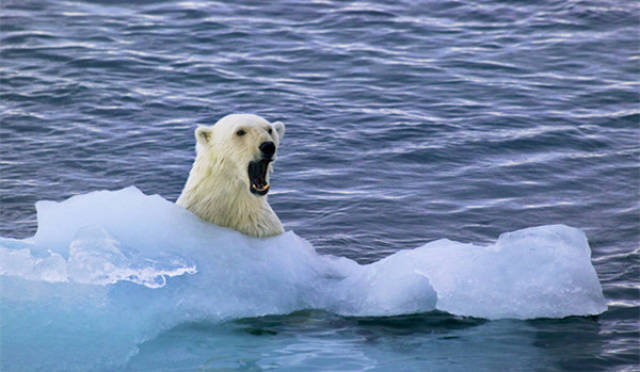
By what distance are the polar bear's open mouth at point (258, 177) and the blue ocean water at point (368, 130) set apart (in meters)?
0.97

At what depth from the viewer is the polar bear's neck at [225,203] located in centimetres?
801

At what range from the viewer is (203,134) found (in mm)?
7977

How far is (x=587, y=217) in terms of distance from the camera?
9992 millimetres

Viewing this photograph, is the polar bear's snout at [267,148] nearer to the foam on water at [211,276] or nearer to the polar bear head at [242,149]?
the polar bear head at [242,149]

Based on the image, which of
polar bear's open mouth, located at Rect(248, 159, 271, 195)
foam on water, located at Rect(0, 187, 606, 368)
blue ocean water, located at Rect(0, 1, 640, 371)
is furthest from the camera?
polar bear's open mouth, located at Rect(248, 159, 271, 195)

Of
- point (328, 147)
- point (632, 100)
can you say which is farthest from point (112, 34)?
point (632, 100)

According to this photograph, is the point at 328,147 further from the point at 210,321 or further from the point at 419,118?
the point at 210,321

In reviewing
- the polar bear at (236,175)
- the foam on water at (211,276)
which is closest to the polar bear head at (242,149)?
the polar bear at (236,175)

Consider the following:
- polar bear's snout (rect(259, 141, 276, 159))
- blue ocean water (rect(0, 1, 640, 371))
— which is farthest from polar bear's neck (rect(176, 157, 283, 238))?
blue ocean water (rect(0, 1, 640, 371))

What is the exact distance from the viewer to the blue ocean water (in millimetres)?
7457

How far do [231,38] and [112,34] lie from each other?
5.66ft

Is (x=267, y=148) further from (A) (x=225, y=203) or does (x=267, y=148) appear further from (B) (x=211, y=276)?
(B) (x=211, y=276)

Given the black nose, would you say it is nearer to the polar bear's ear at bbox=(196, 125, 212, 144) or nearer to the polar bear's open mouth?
the polar bear's open mouth

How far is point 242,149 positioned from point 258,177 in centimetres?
29
